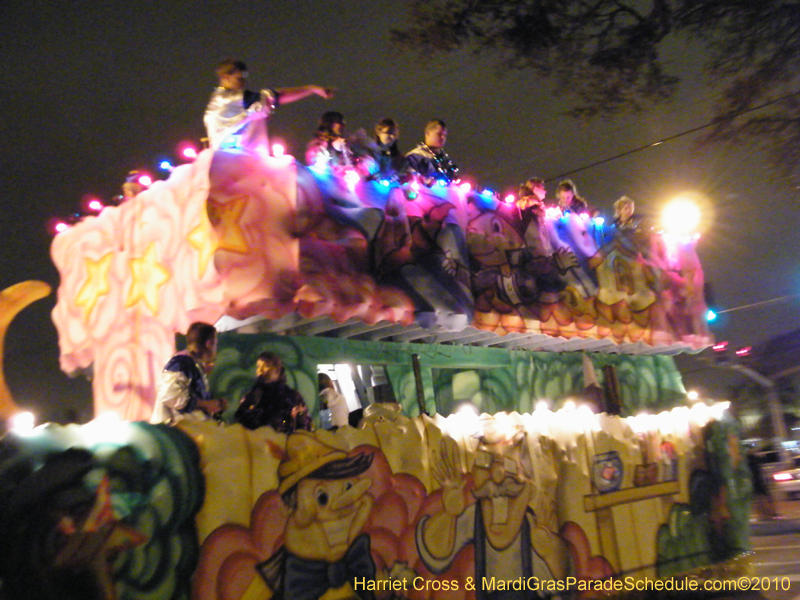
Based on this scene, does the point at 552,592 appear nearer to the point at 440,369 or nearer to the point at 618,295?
the point at 440,369

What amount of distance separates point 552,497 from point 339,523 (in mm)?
2775

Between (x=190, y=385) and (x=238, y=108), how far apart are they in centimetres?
268

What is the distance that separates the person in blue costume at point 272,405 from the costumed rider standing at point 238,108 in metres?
1.98

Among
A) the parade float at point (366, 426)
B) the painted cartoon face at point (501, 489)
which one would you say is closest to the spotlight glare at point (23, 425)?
the parade float at point (366, 426)

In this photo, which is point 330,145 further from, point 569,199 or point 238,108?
point 569,199

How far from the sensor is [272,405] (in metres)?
6.08

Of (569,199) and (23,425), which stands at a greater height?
(569,199)

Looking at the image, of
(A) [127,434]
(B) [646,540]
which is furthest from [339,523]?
(B) [646,540]

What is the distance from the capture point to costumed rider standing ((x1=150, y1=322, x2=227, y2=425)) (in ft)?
17.2

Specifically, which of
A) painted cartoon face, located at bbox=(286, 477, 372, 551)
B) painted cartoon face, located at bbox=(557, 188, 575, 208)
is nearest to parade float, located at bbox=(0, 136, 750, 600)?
painted cartoon face, located at bbox=(286, 477, 372, 551)

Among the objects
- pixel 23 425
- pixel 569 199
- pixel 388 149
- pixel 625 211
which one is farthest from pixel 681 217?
pixel 23 425

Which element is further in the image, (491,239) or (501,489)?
(491,239)

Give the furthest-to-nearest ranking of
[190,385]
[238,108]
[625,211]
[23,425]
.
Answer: [625,211], [238,108], [190,385], [23,425]

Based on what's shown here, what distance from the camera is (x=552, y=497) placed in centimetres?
747
